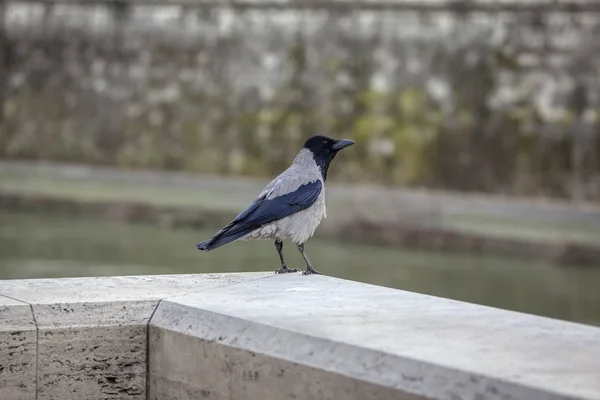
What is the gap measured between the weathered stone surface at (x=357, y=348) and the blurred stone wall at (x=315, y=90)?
10318mm

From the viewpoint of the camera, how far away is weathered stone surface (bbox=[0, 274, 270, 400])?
3.69 meters

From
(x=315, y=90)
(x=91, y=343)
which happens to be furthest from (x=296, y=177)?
(x=315, y=90)

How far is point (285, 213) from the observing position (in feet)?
15.6

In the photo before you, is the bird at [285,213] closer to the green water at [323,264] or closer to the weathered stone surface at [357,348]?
the weathered stone surface at [357,348]

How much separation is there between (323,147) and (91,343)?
1.72 meters

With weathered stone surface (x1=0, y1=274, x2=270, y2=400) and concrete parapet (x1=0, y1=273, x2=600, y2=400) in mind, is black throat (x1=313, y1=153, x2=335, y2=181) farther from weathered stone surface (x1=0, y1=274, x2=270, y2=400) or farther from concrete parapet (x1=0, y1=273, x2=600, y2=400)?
weathered stone surface (x1=0, y1=274, x2=270, y2=400)

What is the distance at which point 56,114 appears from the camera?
56.8 ft

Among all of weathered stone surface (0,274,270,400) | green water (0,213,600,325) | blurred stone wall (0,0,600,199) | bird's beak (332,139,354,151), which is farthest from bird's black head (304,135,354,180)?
blurred stone wall (0,0,600,199)

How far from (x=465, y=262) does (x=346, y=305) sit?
9.13 meters

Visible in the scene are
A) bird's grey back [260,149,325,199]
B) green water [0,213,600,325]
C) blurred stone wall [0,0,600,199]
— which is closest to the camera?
bird's grey back [260,149,325,199]

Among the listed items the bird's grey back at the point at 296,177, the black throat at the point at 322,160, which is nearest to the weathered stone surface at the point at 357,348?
the bird's grey back at the point at 296,177

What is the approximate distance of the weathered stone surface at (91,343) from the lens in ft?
12.1

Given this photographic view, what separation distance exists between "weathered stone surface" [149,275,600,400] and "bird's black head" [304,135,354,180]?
1148mm

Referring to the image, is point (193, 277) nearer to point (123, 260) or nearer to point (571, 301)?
point (571, 301)
